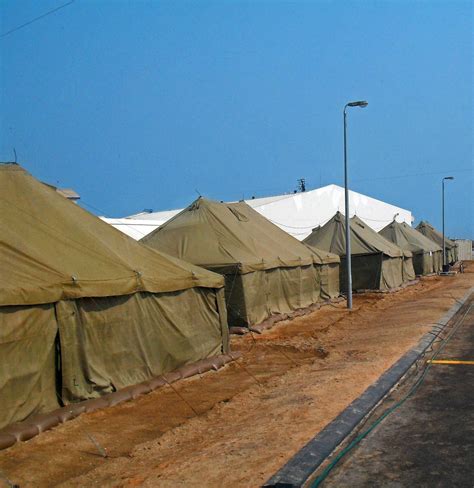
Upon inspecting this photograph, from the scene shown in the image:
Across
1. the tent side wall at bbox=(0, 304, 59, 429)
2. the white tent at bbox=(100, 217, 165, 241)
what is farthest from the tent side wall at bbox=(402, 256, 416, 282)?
the tent side wall at bbox=(0, 304, 59, 429)

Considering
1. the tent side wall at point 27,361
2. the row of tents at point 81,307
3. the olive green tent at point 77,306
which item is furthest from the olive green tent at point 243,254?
the tent side wall at point 27,361

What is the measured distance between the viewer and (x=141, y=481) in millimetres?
5727

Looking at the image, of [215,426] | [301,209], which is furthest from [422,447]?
[301,209]

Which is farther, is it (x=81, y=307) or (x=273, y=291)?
(x=273, y=291)

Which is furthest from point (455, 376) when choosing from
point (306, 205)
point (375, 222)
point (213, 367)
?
point (375, 222)

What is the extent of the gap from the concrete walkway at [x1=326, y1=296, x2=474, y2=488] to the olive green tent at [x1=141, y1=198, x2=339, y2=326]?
818cm

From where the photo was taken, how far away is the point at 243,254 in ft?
59.1

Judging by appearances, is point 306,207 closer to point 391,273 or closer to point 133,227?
point 391,273

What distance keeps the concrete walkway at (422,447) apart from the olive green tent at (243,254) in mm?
8179

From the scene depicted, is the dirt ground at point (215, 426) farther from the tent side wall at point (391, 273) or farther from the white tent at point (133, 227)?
the tent side wall at point (391, 273)

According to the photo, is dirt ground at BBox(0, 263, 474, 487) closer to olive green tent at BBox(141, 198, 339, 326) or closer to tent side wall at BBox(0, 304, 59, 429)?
tent side wall at BBox(0, 304, 59, 429)

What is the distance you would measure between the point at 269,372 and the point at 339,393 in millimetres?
3001

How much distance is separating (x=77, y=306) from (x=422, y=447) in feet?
16.2

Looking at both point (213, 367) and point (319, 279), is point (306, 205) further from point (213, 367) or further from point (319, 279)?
point (213, 367)
